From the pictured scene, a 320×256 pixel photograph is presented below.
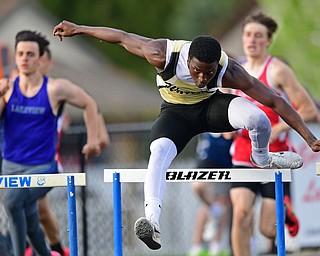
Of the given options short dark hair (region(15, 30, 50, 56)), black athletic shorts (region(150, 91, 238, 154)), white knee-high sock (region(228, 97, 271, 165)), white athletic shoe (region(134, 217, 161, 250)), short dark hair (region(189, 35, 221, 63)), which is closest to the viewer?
white athletic shoe (region(134, 217, 161, 250))

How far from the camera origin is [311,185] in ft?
49.4

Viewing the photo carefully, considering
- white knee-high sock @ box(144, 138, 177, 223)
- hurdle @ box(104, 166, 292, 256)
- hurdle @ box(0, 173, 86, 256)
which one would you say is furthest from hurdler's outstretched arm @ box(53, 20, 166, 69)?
hurdle @ box(0, 173, 86, 256)

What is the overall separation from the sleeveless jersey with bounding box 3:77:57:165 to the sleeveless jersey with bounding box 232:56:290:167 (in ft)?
5.85

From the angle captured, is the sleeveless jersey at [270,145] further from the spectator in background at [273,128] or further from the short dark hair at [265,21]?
the short dark hair at [265,21]

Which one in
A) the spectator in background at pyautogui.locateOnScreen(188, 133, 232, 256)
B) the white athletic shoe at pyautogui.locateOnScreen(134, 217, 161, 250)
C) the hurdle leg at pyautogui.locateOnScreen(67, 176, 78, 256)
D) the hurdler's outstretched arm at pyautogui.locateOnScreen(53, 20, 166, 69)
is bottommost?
the white athletic shoe at pyautogui.locateOnScreen(134, 217, 161, 250)

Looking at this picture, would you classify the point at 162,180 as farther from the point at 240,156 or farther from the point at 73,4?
the point at 73,4

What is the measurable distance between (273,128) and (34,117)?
2263 millimetres

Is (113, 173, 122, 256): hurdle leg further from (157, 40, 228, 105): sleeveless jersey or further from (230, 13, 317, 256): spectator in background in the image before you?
(230, 13, 317, 256): spectator in background

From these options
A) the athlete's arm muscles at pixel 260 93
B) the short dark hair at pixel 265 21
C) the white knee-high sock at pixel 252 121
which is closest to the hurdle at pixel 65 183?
the white knee-high sock at pixel 252 121

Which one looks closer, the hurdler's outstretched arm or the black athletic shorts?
the hurdler's outstretched arm

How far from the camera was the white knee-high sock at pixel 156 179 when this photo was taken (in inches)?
340

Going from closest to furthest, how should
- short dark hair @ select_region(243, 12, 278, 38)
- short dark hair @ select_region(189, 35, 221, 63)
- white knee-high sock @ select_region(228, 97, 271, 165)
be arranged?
short dark hair @ select_region(189, 35, 221, 63) < white knee-high sock @ select_region(228, 97, 271, 165) < short dark hair @ select_region(243, 12, 278, 38)

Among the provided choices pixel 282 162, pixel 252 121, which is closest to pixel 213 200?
pixel 282 162

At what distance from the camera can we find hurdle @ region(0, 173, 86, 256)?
29.0ft
